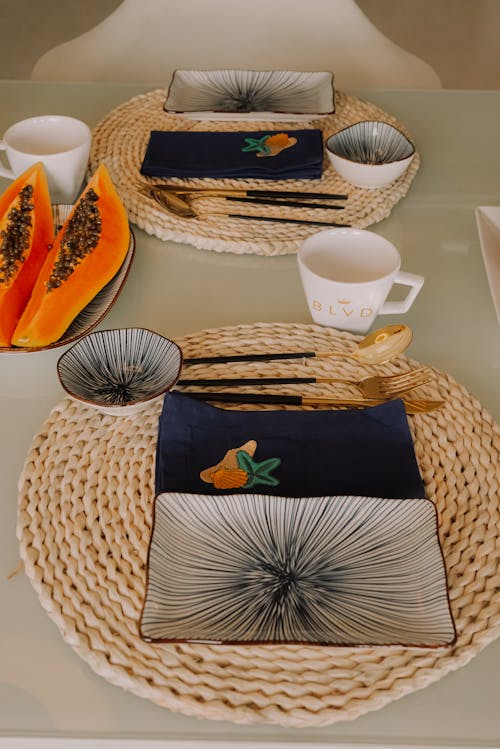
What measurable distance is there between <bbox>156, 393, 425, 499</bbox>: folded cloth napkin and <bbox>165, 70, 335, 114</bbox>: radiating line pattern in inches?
21.6

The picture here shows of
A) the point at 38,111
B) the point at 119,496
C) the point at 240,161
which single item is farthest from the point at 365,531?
the point at 38,111

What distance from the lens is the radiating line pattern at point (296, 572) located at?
45 cm

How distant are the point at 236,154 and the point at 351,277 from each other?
0.96 feet

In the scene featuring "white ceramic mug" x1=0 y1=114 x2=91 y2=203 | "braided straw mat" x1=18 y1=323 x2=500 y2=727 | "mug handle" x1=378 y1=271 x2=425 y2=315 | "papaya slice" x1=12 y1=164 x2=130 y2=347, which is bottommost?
"braided straw mat" x1=18 y1=323 x2=500 y2=727

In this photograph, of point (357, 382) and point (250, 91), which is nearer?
point (357, 382)

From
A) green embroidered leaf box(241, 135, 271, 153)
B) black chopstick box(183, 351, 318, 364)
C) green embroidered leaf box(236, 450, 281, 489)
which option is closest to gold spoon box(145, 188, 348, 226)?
green embroidered leaf box(241, 135, 271, 153)

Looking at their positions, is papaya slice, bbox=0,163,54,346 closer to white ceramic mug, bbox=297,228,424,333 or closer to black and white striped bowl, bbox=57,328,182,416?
black and white striped bowl, bbox=57,328,182,416

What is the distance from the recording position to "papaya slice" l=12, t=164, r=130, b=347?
0.65 m

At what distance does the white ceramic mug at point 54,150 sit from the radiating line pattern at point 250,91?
0.18 metres

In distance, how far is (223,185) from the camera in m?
0.88

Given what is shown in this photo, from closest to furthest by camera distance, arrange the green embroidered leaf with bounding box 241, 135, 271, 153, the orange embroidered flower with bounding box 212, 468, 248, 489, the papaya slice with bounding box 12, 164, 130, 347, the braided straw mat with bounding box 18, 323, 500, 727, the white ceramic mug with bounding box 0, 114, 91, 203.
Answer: the braided straw mat with bounding box 18, 323, 500, 727 → the orange embroidered flower with bounding box 212, 468, 248, 489 → the papaya slice with bounding box 12, 164, 130, 347 → the white ceramic mug with bounding box 0, 114, 91, 203 → the green embroidered leaf with bounding box 241, 135, 271, 153

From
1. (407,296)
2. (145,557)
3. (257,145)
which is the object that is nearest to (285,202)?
(257,145)

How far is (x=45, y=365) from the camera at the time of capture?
2.23 ft

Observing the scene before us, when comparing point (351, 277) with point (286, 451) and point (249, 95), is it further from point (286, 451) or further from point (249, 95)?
point (249, 95)
